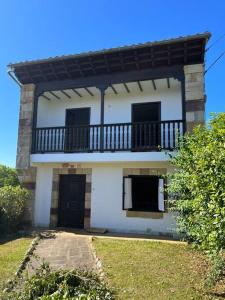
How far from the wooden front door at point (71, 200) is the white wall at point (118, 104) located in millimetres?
2549

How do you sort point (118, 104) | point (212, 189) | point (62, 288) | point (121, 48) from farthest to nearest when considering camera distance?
point (118, 104) → point (121, 48) → point (62, 288) → point (212, 189)

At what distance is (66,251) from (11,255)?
1.34 metres

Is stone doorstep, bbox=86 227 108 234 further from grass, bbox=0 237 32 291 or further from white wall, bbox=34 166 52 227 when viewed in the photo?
grass, bbox=0 237 32 291

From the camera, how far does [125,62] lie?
421 inches

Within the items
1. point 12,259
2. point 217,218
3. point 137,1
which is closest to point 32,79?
point 137,1

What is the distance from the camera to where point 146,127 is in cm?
1080

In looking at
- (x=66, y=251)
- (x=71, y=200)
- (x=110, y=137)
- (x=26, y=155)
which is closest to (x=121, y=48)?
(x=110, y=137)

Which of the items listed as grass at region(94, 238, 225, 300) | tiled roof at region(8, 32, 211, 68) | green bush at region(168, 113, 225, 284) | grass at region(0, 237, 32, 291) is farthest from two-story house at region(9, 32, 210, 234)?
green bush at region(168, 113, 225, 284)

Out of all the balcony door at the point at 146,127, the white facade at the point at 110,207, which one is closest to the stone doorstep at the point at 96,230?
the white facade at the point at 110,207

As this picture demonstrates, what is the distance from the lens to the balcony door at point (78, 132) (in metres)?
11.3

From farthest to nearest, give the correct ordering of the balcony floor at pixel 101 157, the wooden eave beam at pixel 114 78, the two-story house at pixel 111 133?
the wooden eave beam at pixel 114 78 < the two-story house at pixel 111 133 < the balcony floor at pixel 101 157

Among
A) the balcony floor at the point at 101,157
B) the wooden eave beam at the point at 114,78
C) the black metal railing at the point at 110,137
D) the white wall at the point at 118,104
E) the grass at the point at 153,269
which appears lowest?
the grass at the point at 153,269

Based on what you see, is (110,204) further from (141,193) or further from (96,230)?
(141,193)

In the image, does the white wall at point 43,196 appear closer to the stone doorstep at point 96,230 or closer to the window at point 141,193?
the stone doorstep at point 96,230
